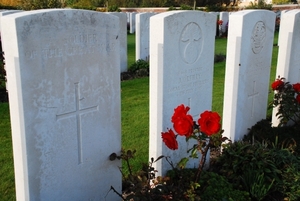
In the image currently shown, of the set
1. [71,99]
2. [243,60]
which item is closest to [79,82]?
[71,99]

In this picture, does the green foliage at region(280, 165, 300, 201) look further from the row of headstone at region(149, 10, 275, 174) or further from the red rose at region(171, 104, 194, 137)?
the red rose at region(171, 104, 194, 137)

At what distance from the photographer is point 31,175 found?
274 cm

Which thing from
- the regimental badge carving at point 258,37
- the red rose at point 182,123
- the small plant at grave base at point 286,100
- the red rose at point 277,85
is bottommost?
the small plant at grave base at point 286,100

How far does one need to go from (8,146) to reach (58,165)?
205 cm

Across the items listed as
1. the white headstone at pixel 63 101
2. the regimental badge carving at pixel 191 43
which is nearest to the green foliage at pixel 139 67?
the regimental badge carving at pixel 191 43

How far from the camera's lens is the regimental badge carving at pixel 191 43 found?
3.52 metres

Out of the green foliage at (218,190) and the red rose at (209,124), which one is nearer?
the red rose at (209,124)

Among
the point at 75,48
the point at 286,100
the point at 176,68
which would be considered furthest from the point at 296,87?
the point at 75,48

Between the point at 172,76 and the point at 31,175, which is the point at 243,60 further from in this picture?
the point at 31,175

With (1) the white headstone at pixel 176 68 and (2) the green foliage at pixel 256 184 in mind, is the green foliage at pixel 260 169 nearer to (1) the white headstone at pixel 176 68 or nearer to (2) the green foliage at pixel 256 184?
(2) the green foliage at pixel 256 184

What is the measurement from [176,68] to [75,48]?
110cm

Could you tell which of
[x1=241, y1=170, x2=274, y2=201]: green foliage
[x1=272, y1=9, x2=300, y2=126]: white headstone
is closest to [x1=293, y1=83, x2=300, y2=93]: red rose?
[x1=272, y1=9, x2=300, y2=126]: white headstone

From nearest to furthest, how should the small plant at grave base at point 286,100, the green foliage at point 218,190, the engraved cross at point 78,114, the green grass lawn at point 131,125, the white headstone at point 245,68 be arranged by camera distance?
the engraved cross at point 78,114
the green foliage at point 218,190
the green grass lawn at point 131,125
the white headstone at point 245,68
the small plant at grave base at point 286,100

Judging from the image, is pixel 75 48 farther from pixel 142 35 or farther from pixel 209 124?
pixel 142 35
